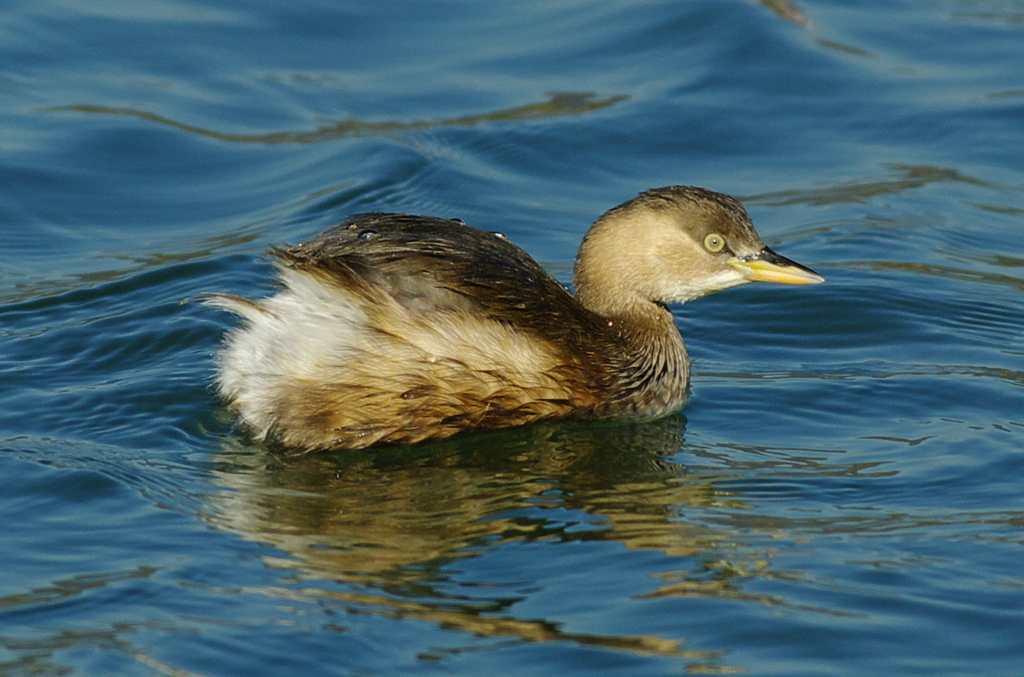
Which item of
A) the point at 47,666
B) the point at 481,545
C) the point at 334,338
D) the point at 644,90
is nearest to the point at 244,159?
the point at 644,90

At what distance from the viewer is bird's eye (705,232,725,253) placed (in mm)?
6344

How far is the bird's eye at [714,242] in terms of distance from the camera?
6344 mm

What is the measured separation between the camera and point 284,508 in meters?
5.27

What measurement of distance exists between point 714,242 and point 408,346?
1.53 metres

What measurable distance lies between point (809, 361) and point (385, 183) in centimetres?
327

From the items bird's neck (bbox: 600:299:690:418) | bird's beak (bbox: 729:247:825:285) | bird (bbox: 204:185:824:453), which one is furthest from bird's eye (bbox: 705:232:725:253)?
bird (bbox: 204:185:824:453)

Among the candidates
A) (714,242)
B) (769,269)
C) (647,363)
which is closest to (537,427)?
(647,363)

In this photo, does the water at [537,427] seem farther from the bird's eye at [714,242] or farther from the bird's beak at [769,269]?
the bird's eye at [714,242]

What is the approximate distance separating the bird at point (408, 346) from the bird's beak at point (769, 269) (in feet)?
2.25

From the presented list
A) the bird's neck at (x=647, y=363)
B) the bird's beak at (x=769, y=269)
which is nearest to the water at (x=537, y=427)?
the bird's neck at (x=647, y=363)

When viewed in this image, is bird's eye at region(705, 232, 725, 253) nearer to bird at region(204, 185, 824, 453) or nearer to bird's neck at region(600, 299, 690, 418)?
bird's neck at region(600, 299, 690, 418)

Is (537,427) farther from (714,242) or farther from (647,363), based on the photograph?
(714,242)

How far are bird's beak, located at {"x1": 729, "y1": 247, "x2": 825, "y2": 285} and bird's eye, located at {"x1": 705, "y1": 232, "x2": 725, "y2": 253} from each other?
3.2 inches

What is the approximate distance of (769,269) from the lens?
641 centimetres
